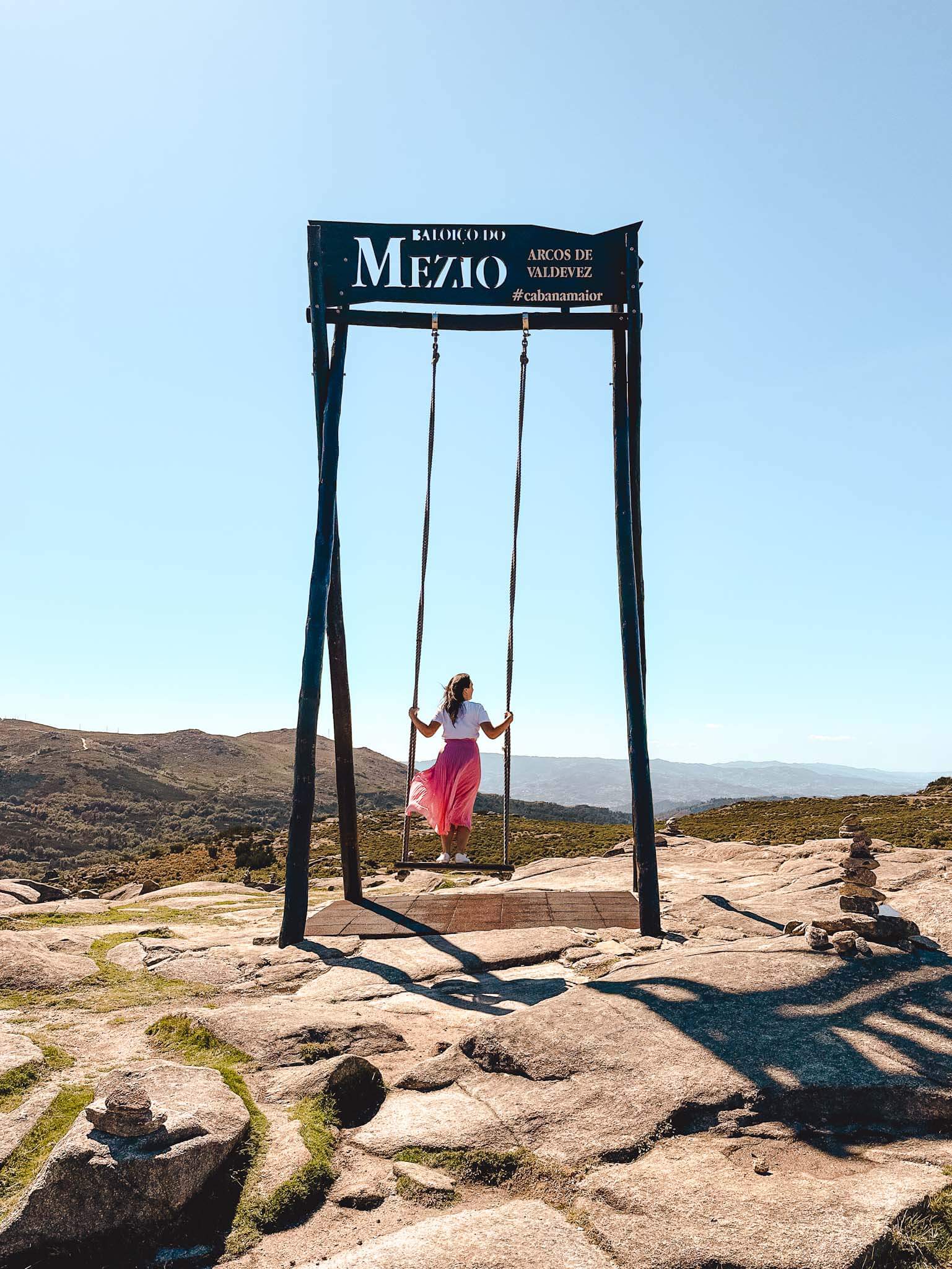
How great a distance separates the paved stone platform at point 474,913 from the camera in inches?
260

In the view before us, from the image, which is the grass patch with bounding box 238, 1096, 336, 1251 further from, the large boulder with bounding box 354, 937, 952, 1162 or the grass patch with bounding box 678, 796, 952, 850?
the grass patch with bounding box 678, 796, 952, 850

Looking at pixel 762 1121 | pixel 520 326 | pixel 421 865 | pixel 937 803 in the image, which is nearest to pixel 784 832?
pixel 937 803

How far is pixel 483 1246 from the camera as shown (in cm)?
242

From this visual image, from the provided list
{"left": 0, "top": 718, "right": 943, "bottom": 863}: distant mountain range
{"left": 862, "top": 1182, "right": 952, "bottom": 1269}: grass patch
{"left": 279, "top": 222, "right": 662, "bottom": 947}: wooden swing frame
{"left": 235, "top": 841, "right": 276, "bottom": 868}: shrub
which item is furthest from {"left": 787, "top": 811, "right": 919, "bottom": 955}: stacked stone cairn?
{"left": 0, "top": 718, "right": 943, "bottom": 863}: distant mountain range

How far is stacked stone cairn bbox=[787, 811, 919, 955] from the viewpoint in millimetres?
4723

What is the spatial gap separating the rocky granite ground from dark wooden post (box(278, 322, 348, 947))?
0.76 m

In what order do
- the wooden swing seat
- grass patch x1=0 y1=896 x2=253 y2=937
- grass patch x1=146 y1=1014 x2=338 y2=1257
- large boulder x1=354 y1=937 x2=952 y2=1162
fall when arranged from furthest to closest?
grass patch x1=0 y1=896 x2=253 y2=937, the wooden swing seat, large boulder x1=354 y1=937 x2=952 y2=1162, grass patch x1=146 y1=1014 x2=338 y2=1257

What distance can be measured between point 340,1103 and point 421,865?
3.82 m

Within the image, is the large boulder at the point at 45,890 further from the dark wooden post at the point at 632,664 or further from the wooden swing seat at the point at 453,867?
the dark wooden post at the point at 632,664

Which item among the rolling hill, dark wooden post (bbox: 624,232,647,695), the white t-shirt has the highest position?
dark wooden post (bbox: 624,232,647,695)

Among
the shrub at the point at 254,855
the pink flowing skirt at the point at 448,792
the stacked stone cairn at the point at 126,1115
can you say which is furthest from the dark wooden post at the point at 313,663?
the shrub at the point at 254,855

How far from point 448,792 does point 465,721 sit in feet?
2.39

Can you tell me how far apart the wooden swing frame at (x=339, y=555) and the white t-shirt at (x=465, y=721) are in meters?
1.09

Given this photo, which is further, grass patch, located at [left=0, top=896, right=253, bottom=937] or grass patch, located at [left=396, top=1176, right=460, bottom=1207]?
grass patch, located at [left=0, top=896, right=253, bottom=937]
